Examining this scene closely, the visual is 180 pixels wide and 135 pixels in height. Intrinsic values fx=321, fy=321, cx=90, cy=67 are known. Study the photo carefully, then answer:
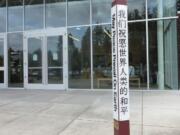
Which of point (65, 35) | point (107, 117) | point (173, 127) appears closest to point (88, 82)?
point (65, 35)

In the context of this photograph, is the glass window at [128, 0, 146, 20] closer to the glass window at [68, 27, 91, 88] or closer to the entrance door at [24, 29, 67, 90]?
the glass window at [68, 27, 91, 88]

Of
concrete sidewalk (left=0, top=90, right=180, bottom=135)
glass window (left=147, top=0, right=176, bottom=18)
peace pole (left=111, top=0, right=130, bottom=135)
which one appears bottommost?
concrete sidewalk (left=0, top=90, right=180, bottom=135)

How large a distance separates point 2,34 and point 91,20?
522 cm

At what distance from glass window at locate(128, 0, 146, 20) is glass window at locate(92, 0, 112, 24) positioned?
1035mm

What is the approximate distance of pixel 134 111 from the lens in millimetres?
8898

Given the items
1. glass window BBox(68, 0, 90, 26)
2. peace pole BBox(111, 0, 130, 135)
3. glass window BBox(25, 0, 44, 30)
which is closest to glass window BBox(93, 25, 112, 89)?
glass window BBox(68, 0, 90, 26)

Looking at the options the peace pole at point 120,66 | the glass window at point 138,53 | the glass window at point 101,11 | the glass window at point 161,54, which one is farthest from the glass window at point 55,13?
the peace pole at point 120,66

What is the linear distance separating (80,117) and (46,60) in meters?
8.17

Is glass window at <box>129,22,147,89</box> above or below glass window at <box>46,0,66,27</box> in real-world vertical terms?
below

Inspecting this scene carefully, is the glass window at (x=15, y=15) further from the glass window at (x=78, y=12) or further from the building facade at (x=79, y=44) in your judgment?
the glass window at (x=78, y=12)

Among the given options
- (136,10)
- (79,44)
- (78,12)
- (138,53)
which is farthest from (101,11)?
(138,53)

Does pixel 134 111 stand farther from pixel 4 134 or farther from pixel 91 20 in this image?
pixel 91 20

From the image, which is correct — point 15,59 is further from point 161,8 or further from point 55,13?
point 161,8

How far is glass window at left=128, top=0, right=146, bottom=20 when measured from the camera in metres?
14.2
